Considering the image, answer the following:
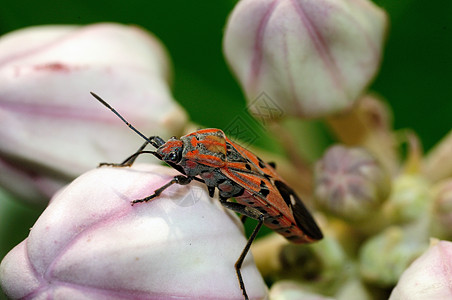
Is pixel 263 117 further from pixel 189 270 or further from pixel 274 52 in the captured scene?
pixel 189 270

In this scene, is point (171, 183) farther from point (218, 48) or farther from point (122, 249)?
point (218, 48)

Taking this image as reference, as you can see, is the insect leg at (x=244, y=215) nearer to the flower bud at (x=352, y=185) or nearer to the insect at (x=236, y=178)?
the insect at (x=236, y=178)

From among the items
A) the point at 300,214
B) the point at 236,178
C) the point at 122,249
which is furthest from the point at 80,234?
the point at 300,214

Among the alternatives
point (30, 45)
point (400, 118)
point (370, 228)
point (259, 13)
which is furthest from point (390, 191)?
point (30, 45)

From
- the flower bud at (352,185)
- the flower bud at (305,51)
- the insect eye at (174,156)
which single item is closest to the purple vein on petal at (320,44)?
the flower bud at (305,51)

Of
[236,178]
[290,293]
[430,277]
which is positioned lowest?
[290,293]

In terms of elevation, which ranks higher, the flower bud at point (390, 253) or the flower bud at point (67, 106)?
the flower bud at point (67, 106)
